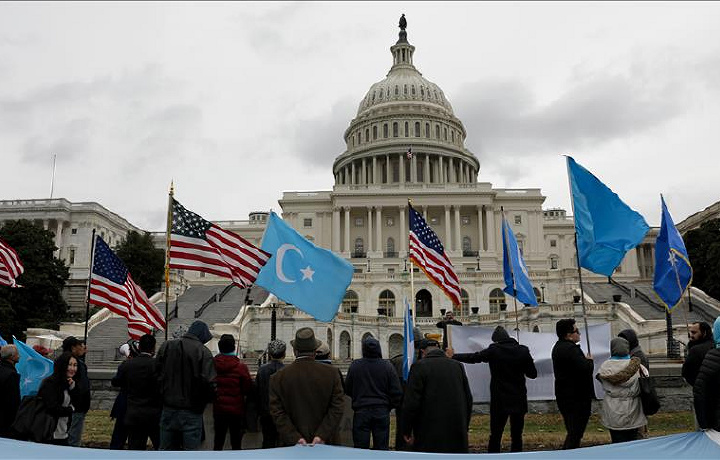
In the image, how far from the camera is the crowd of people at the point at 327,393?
769 cm

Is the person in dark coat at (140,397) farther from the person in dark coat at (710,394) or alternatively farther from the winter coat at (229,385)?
the person in dark coat at (710,394)

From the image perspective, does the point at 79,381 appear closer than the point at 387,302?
Yes

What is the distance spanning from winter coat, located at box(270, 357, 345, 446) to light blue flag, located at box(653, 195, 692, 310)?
14.4 metres

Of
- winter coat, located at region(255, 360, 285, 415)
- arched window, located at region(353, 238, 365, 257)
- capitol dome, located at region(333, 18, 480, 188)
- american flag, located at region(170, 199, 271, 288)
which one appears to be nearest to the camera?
winter coat, located at region(255, 360, 285, 415)

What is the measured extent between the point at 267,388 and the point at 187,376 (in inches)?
54.7

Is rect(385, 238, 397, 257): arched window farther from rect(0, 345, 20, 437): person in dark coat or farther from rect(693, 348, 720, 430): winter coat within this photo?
rect(693, 348, 720, 430): winter coat

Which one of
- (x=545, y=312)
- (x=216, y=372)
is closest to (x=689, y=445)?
(x=216, y=372)

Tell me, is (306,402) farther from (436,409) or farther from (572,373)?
(572,373)

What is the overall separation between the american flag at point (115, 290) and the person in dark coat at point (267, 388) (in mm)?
8196

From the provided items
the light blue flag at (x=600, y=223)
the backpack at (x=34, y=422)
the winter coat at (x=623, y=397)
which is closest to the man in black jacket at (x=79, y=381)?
the backpack at (x=34, y=422)

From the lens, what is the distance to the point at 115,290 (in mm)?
17484

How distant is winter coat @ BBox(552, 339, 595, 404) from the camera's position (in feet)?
31.7

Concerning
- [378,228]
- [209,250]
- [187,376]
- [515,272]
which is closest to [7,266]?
[209,250]

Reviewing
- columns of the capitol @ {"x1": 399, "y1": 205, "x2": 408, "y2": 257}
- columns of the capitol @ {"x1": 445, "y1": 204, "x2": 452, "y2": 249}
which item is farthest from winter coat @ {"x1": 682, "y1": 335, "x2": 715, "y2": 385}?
columns of the capitol @ {"x1": 445, "y1": 204, "x2": 452, "y2": 249}
